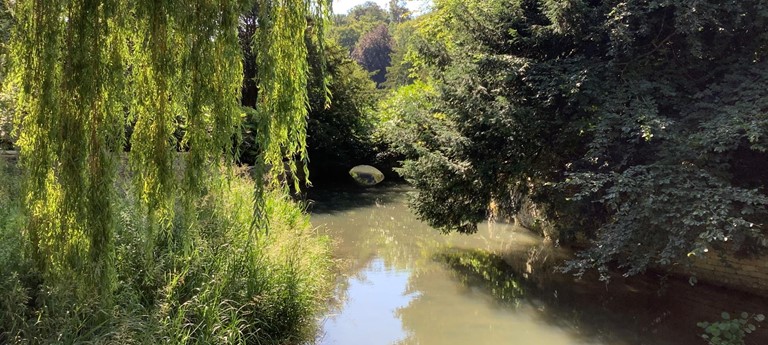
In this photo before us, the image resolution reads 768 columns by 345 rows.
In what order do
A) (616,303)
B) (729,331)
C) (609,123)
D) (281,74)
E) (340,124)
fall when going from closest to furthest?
(281,74) → (729,331) → (609,123) → (616,303) → (340,124)

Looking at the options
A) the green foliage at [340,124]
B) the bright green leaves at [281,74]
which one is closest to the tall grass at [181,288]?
the bright green leaves at [281,74]

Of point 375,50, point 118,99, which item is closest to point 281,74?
point 118,99

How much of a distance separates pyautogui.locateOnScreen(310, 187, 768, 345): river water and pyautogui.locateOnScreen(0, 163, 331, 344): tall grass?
76cm

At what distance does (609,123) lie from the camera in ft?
17.9

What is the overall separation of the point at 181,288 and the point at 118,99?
5.98ft

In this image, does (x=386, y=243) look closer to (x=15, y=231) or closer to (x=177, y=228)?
(x=177, y=228)

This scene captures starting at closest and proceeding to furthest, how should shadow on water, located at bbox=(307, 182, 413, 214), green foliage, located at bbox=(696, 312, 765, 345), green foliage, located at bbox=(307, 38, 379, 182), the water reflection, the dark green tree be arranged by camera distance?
1. green foliage, located at bbox=(696, 312, 765, 345)
2. the water reflection
3. shadow on water, located at bbox=(307, 182, 413, 214)
4. green foliage, located at bbox=(307, 38, 379, 182)
5. the dark green tree

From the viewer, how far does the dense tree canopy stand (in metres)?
4.82

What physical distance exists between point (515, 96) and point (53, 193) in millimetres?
5405

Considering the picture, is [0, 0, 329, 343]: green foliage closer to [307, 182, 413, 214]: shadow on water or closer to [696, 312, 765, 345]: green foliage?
[696, 312, 765, 345]: green foliage

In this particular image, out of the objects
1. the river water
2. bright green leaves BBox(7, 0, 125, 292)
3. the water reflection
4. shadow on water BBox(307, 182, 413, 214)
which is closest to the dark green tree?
shadow on water BBox(307, 182, 413, 214)

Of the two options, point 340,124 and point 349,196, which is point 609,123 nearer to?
point 349,196

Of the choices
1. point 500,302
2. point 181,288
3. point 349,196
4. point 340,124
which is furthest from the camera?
point 340,124

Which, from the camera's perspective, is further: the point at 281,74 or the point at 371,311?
the point at 371,311
